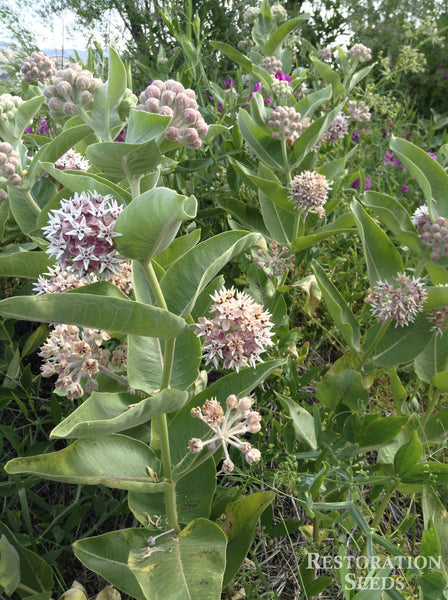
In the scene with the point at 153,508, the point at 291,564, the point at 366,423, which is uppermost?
the point at 366,423

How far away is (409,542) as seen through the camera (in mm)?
1704

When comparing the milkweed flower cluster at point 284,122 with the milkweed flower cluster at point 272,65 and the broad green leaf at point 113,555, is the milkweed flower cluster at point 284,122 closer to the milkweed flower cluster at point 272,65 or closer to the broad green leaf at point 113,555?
the milkweed flower cluster at point 272,65

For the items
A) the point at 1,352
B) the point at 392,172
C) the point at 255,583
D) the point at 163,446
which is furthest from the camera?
the point at 392,172

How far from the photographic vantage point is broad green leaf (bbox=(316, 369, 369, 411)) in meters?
1.56

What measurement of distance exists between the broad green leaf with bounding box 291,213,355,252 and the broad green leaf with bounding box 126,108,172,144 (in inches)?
39.3

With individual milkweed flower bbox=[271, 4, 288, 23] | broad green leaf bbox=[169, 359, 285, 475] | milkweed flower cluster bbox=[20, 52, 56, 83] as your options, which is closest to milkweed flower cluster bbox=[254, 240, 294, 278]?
broad green leaf bbox=[169, 359, 285, 475]

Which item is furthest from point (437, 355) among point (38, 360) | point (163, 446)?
point (38, 360)

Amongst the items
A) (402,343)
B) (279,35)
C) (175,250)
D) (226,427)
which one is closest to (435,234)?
(402,343)

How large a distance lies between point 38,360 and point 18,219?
0.71 m

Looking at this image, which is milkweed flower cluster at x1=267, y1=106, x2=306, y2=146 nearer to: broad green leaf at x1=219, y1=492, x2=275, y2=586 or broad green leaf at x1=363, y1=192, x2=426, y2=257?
broad green leaf at x1=363, y1=192, x2=426, y2=257

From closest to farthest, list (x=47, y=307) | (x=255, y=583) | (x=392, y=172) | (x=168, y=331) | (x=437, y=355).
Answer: (x=47, y=307) → (x=168, y=331) → (x=255, y=583) → (x=437, y=355) → (x=392, y=172)

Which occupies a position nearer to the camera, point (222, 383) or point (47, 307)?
point (47, 307)

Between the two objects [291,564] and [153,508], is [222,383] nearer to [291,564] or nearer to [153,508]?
[153,508]

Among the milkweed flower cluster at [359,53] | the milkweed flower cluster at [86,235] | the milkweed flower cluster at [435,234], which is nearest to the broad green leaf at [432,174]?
the milkweed flower cluster at [435,234]
